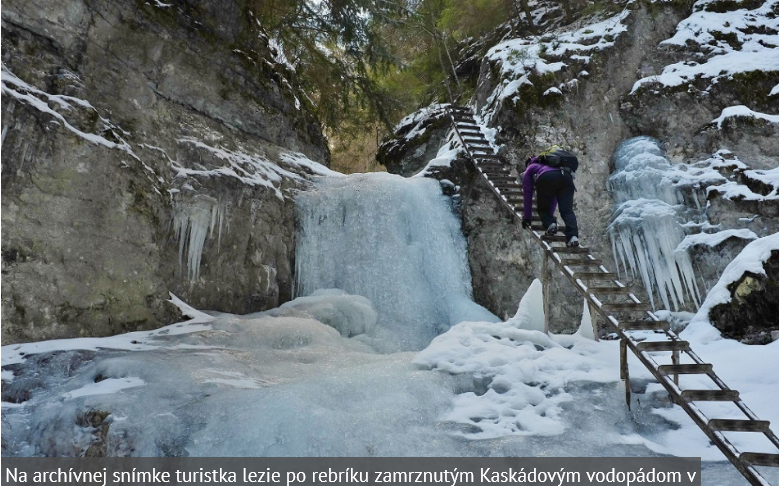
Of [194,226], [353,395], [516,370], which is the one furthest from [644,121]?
[194,226]

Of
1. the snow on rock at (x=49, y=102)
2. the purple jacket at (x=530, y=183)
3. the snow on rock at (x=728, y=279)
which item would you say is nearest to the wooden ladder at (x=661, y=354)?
the purple jacket at (x=530, y=183)

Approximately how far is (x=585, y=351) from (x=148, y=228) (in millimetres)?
6194

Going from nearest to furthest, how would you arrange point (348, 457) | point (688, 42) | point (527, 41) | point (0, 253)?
point (348, 457)
point (0, 253)
point (688, 42)
point (527, 41)

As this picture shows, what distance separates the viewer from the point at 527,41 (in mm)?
12375

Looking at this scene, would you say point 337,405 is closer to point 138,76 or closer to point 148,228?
point 148,228

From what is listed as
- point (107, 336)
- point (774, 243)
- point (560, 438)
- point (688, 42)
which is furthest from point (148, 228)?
point (688, 42)

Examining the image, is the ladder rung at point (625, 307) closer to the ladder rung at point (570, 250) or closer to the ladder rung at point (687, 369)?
the ladder rung at point (687, 369)

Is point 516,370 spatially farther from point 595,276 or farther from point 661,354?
point 661,354

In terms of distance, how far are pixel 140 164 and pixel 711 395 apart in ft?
24.8

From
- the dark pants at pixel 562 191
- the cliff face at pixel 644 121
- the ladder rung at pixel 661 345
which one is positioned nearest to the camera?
the ladder rung at pixel 661 345

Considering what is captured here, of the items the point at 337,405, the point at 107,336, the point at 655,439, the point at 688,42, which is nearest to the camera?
the point at 655,439
